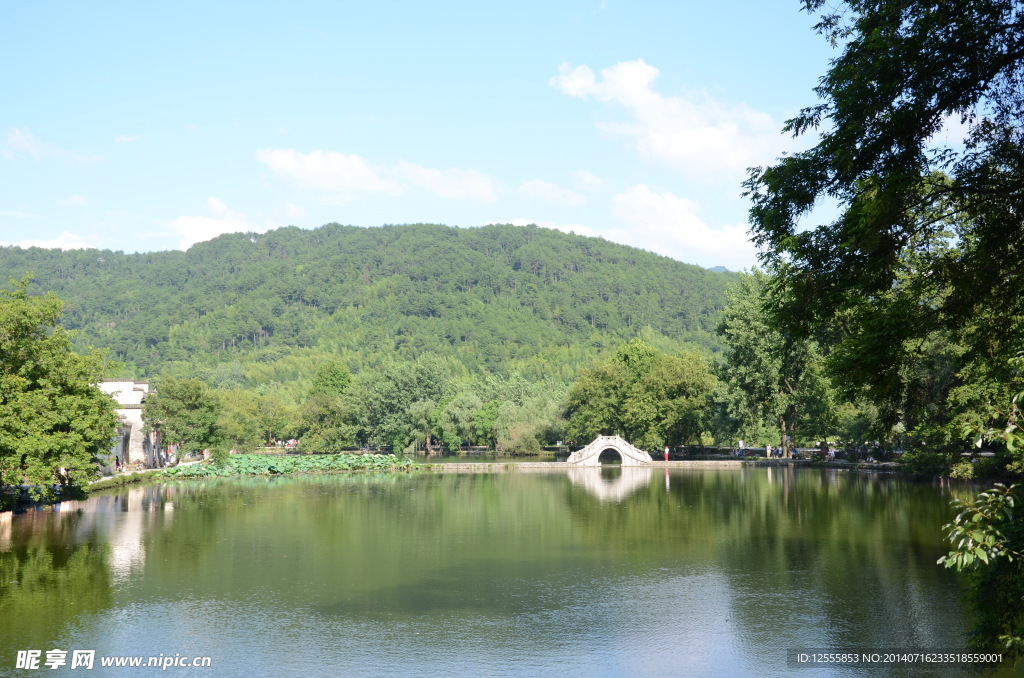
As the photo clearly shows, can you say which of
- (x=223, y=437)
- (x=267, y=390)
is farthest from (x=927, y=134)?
(x=267, y=390)

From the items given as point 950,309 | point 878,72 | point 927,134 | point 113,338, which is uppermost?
point 113,338

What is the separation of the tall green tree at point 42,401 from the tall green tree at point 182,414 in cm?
1993

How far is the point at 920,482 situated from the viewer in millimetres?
41188

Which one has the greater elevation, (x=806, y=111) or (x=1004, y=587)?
(x=806, y=111)

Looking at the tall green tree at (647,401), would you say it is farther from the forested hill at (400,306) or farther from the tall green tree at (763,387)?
the forested hill at (400,306)

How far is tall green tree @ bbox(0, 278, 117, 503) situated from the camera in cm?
2912

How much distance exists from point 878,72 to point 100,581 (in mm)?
19676

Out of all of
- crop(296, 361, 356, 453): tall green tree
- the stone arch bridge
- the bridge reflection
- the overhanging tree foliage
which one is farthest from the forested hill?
the overhanging tree foliage

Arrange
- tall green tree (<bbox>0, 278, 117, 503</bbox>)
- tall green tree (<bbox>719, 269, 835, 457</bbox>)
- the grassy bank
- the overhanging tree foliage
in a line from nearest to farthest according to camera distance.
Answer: the overhanging tree foliage, tall green tree (<bbox>0, 278, 117, 503</bbox>), the grassy bank, tall green tree (<bbox>719, 269, 835, 457</bbox>)

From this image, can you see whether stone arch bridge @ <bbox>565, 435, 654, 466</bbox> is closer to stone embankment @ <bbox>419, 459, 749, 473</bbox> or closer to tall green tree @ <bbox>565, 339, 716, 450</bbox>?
stone embankment @ <bbox>419, 459, 749, 473</bbox>

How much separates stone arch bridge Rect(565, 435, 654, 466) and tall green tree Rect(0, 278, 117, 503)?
3555 centimetres

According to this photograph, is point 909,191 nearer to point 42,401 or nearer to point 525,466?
point 42,401

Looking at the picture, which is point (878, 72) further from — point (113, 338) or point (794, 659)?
point (113, 338)

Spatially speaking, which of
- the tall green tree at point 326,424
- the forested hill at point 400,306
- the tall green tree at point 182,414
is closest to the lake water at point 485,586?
the tall green tree at point 182,414
